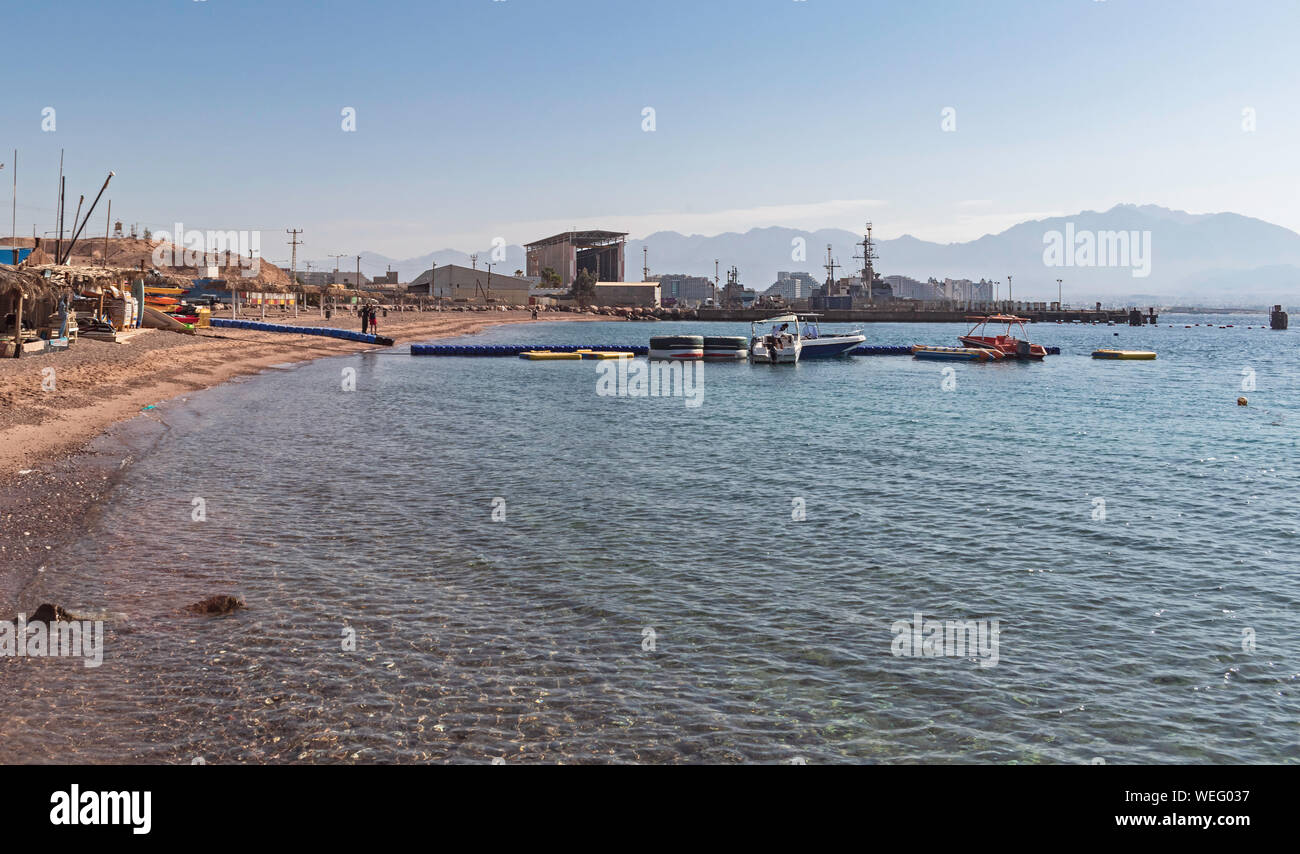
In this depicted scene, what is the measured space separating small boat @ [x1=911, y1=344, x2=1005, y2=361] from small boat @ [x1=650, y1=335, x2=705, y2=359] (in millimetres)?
22393

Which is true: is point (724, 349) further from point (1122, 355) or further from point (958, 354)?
point (1122, 355)

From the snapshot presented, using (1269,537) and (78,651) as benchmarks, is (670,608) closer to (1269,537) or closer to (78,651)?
(78,651)

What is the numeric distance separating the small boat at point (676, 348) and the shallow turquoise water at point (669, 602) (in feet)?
147

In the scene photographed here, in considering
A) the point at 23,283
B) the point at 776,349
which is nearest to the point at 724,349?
the point at 776,349

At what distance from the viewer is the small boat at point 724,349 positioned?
81.5 m

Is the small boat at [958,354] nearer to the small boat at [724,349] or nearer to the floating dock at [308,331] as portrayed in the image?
the small boat at [724,349]

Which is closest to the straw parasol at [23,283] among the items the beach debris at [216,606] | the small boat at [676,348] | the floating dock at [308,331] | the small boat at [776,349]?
the floating dock at [308,331]

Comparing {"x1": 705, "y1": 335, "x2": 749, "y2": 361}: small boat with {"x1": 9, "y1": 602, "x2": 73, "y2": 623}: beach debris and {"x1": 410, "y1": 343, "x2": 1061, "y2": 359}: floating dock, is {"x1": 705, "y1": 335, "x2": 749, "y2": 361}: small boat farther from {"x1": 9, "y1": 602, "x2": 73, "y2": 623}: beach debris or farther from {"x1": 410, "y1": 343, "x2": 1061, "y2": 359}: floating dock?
{"x1": 9, "y1": 602, "x2": 73, "y2": 623}: beach debris

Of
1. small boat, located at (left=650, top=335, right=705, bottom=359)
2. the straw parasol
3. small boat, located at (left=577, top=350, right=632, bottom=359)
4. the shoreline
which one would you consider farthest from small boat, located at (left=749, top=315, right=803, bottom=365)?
the straw parasol

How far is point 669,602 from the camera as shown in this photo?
1466 centimetres

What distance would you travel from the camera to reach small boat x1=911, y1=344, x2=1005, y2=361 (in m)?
83.6
